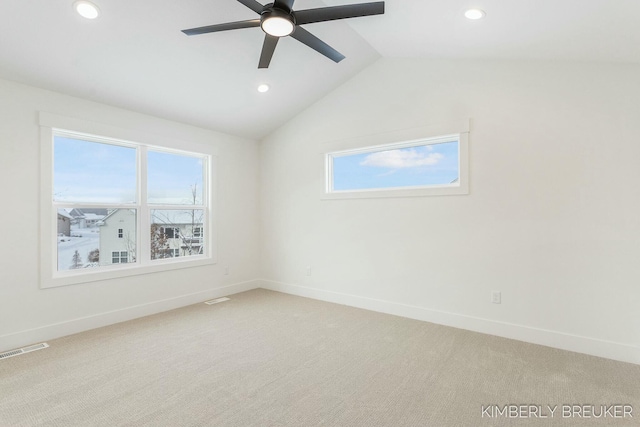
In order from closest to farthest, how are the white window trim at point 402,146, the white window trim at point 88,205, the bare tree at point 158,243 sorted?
1. the white window trim at point 88,205
2. the white window trim at point 402,146
3. the bare tree at point 158,243

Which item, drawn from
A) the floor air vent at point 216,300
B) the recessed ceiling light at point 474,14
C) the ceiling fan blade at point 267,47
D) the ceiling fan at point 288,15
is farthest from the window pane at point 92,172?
the recessed ceiling light at point 474,14

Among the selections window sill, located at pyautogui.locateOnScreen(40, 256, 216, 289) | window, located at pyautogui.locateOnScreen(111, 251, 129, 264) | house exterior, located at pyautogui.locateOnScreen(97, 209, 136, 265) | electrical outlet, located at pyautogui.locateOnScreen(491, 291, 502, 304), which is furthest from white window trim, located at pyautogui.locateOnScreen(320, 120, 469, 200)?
window, located at pyautogui.locateOnScreen(111, 251, 129, 264)

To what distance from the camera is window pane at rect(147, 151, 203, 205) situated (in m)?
4.20

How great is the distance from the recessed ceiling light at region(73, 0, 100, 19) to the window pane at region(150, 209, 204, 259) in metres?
2.29

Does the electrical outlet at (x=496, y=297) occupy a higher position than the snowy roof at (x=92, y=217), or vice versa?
the snowy roof at (x=92, y=217)

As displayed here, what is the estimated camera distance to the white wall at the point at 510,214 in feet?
9.09

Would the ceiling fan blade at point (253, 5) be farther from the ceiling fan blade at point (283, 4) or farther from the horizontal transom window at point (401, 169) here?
the horizontal transom window at point (401, 169)

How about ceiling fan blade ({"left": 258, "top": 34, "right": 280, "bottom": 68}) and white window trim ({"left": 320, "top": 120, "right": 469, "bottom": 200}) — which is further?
white window trim ({"left": 320, "top": 120, "right": 469, "bottom": 200})

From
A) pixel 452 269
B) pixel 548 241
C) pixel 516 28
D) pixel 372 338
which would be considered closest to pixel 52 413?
pixel 372 338

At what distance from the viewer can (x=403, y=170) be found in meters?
4.03

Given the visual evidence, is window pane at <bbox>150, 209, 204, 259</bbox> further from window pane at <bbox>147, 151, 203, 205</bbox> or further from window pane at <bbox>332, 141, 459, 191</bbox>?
window pane at <bbox>332, 141, 459, 191</bbox>

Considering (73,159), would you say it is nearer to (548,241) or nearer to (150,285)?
(150,285)

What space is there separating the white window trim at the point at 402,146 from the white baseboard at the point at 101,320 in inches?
88.0

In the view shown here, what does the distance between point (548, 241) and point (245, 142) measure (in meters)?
4.29
